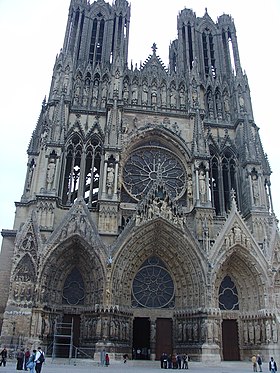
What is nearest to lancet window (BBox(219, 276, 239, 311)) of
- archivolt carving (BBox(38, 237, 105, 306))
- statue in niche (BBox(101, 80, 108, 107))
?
archivolt carving (BBox(38, 237, 105, 306))

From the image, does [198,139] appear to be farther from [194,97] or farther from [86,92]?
[86,92]

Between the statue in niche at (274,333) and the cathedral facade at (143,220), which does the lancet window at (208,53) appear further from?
the statue in niche at (274,333)

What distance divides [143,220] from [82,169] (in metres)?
5.24

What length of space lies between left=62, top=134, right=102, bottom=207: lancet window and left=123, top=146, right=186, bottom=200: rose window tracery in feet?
6.45

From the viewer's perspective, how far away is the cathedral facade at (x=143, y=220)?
18703mm

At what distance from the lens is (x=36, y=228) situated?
1941cm

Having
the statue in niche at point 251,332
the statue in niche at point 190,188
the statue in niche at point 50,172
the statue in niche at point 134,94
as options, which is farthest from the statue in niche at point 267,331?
the statue in niche at point 134,94

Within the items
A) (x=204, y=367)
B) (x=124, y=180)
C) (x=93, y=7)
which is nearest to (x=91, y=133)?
(x=124, y=180)

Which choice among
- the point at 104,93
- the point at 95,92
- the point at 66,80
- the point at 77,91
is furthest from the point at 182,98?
the point at 66,80

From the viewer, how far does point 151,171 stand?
2417 cm

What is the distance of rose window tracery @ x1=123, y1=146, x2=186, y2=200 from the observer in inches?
924

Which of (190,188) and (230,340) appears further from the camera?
(190,188)

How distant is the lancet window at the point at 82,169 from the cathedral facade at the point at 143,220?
0.28 feet

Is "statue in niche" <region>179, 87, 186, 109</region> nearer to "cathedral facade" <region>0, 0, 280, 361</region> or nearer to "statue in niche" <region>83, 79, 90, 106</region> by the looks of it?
"cathedral facade" <region>0, 0, 280, 361</region>
